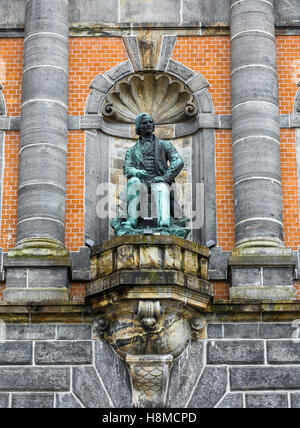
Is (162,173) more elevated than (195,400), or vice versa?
(162,173)

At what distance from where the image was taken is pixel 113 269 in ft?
59.9

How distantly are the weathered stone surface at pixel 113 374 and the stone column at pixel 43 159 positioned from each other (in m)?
1.16

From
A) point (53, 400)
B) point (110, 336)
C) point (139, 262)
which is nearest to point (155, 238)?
point (139, 262)

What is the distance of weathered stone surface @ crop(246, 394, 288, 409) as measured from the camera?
59.1 ft

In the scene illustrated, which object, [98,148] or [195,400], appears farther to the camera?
[98,148]

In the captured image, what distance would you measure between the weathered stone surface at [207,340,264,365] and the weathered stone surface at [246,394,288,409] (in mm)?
516

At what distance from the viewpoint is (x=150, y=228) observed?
61.4 ft

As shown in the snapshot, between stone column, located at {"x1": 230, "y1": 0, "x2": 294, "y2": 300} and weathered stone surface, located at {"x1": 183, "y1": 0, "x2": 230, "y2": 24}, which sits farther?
weathered stone surface, located at {"x1": 183, "y1": 0, "x2": 230, "y2": 24}

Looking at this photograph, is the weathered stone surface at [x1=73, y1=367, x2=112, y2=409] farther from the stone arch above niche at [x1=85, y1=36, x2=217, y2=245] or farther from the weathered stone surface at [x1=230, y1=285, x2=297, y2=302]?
the stone arch above niche at [x1=85, y1=36, x2=217, y2=245]

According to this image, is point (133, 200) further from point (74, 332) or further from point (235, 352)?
point (235, 352)

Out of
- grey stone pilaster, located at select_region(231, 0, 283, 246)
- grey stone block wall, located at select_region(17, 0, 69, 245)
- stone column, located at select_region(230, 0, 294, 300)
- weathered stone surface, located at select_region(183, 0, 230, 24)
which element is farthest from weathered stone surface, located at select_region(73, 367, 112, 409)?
weathered stone surface, located at select_region(183, 0, 230, 24)

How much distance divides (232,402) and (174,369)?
3.14 ft
